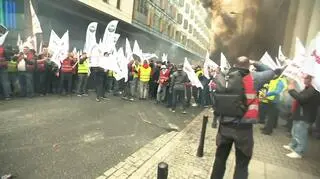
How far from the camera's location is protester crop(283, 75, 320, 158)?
242 inches

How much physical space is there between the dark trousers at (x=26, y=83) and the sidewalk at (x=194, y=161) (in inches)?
215

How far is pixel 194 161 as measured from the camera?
5.62 m

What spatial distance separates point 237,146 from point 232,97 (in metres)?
0.65

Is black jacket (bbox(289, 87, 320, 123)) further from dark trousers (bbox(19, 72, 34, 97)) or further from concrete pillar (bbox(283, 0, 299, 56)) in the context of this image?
concrete pillar (bbox(283, 0, 299, 56))

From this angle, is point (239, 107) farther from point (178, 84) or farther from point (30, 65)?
point (30, 65)

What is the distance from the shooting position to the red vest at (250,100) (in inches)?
152

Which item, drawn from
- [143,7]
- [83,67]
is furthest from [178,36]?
[83,67]

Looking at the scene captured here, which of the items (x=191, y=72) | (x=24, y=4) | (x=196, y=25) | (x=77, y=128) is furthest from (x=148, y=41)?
(x=196, y=25)

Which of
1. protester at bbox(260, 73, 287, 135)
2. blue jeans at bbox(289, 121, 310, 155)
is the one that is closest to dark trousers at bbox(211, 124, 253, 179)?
blue jeans at bbox(289, 121, 310, 155)

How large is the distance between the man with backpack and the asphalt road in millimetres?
2139

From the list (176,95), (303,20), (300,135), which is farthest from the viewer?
(303,20)

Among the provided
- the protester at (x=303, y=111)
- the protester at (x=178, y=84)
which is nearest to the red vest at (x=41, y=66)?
the protester at (x=178, y=84)

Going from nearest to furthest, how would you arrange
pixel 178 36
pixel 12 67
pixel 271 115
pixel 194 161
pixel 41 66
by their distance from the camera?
pixel 194 161
pixel 271 115
pixel 12 67
pixel 41 66
pixel 178 36

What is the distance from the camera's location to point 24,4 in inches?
586
